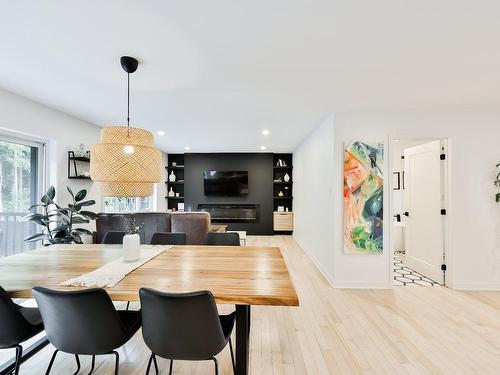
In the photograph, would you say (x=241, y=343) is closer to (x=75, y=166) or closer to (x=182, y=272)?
(x=182, y=272)

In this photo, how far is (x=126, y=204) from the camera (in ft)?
18.4

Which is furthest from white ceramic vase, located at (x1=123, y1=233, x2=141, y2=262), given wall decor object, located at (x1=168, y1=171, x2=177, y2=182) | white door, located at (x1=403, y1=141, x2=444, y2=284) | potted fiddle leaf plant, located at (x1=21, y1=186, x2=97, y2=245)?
wall decor object, located at (x1=168, y1=171, x2=177, y2=182)

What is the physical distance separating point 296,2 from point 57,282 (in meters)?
2.19

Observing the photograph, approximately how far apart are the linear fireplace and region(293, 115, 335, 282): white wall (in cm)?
188

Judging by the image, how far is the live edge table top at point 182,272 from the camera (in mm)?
→ 1318

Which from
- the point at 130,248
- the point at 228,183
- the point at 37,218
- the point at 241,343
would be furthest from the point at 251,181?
the point at 241,343

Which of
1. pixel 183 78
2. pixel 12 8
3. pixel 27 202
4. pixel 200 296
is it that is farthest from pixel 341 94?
pixel 27 202

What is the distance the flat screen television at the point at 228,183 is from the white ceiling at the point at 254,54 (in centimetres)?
384

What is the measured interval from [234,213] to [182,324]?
6.04m

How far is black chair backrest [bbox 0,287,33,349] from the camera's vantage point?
53.4 inches

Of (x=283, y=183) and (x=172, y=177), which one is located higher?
(x=172, y=177)

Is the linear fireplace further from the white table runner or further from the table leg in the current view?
the table leg

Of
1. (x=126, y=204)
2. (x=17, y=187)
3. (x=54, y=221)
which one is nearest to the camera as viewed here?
(x=54, y=221)

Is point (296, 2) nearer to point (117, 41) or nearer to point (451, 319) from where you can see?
point (117, 41)
